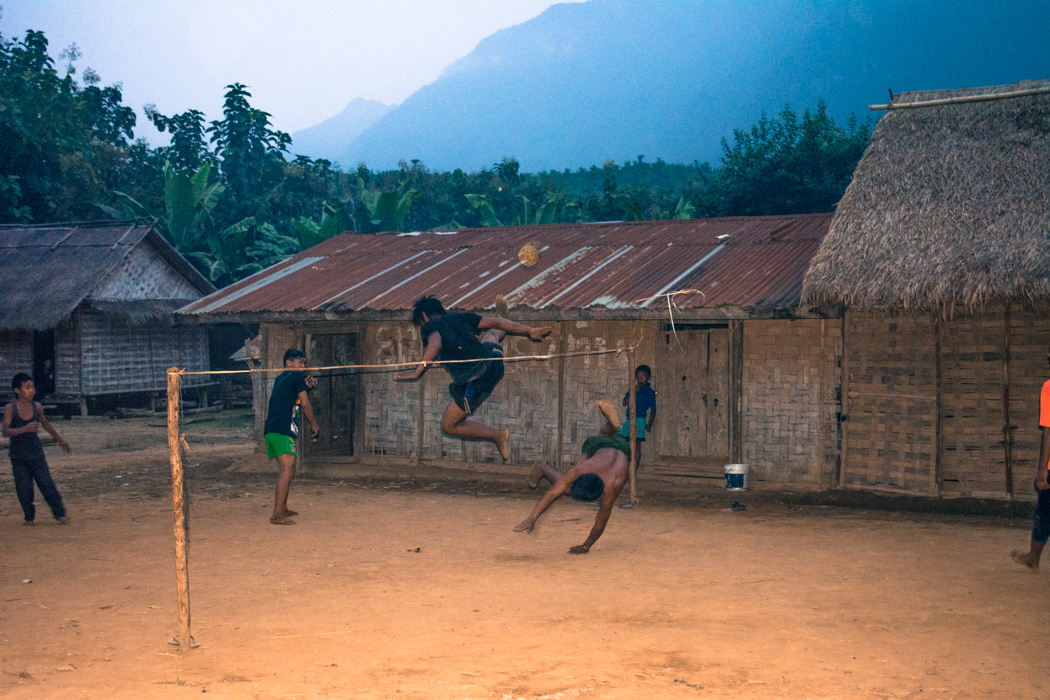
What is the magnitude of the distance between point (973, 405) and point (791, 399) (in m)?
1.85

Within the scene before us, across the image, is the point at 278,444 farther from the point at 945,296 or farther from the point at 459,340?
the point at 945,296

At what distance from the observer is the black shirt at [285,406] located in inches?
364

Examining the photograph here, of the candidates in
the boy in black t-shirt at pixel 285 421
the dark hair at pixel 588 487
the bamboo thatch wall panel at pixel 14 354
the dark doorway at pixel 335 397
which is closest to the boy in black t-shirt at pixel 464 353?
the dark hair at pixel 588 487

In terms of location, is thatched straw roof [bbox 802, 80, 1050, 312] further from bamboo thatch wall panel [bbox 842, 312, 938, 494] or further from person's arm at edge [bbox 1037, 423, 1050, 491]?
person's arm at edge [bbox 1037, 423, 1050, 491]

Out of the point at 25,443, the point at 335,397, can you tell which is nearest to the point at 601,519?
the point at 25,443

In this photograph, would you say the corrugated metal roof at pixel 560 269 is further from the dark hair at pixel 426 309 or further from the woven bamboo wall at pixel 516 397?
the dark hair at pixel 426 309

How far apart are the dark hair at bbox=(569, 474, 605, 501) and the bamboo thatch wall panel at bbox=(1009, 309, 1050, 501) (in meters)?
4.74

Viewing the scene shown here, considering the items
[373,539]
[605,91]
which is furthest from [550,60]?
[373,539]

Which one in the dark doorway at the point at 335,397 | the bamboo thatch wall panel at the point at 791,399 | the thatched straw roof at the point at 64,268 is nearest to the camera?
the bamboo thatch wall panel at the point at 791,399

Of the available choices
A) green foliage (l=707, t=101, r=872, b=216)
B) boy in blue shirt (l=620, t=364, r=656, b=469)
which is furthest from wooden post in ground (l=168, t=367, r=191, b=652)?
green foliage (l=707, t=101, r=872, b=216)

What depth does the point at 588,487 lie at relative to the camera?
7.73 metres

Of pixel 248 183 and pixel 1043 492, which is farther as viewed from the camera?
pixel 248 183

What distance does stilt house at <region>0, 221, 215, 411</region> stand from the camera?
1991cm

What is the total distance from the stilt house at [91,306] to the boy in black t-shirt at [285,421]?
39.0 feet
